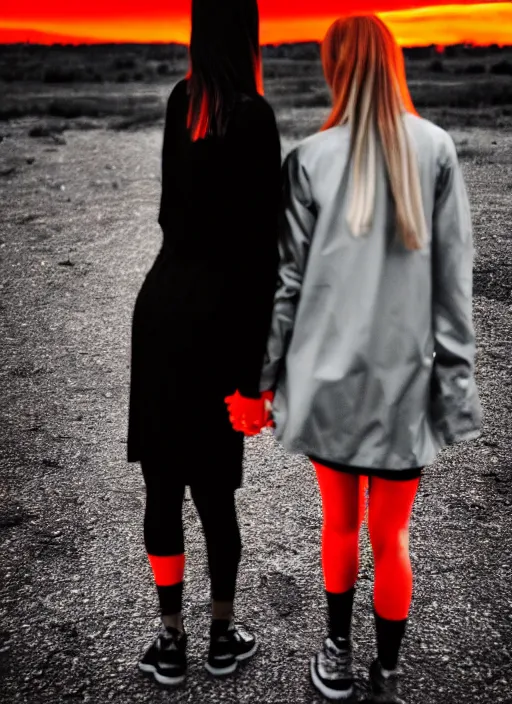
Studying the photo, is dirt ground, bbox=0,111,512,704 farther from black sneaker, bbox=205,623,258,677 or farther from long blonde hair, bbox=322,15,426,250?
long blonde hair, bbox=322,15,426,250

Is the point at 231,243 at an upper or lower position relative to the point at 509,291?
upper

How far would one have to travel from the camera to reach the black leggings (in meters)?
2.11

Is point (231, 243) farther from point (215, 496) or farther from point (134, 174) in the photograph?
point (134, 174)

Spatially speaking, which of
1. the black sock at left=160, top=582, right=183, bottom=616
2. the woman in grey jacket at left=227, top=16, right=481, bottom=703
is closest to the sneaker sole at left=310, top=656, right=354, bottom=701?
the black sock at left=160, top=582, right=183, bottom=616

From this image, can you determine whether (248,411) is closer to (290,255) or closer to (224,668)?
(290,255)

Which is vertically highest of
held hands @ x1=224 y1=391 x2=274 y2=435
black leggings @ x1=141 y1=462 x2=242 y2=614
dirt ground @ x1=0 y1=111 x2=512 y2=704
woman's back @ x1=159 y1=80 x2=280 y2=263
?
woman's back @ x1=159 y1=80 x2=280 y2=263

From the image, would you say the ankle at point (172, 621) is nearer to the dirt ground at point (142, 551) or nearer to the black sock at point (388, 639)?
the dirt ground at point (142, 551)

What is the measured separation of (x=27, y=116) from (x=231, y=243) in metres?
20.6

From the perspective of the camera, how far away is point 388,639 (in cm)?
210

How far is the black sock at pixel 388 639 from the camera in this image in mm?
2082

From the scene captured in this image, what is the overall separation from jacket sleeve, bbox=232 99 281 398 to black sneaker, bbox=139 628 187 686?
3.08 feet

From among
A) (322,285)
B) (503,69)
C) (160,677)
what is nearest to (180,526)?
(160,677)

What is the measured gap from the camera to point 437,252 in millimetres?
1805

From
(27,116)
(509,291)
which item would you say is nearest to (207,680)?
(509,291)
